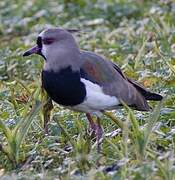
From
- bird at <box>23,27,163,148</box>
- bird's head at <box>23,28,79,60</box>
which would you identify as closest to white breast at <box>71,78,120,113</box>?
bird at <box>23,27,163,148</box>

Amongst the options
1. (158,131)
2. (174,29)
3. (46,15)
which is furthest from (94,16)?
(158,131)

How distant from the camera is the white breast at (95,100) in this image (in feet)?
17.0

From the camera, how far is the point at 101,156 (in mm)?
5035

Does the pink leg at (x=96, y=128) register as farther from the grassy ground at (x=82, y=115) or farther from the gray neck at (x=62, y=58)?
the gray neck at (x=62, y=58)

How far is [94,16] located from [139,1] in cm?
77

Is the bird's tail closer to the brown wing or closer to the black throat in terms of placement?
the brown wing

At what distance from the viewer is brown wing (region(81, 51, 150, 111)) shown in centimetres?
529

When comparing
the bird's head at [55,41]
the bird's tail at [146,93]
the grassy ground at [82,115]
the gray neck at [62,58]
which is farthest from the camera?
the bird's tail at [146,93]

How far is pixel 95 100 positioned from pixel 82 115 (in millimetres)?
946

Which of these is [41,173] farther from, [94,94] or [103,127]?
[103,127]

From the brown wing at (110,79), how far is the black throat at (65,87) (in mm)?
86

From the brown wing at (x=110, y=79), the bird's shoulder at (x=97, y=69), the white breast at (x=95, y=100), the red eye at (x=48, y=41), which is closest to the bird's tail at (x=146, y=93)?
the brown wing at (x=110, y=79)

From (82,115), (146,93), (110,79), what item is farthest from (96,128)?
(82,115)

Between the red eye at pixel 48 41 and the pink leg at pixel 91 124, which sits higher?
the red eye at pixel 48 41
